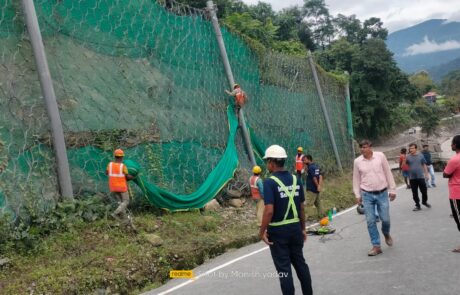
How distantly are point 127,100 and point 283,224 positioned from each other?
4915 mm

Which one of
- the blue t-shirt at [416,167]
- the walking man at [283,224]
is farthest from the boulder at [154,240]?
the blue t-shirt at [416,167]

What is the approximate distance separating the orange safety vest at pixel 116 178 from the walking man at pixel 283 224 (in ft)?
11.2

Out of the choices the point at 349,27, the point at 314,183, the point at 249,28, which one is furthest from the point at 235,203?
the point at 349,27

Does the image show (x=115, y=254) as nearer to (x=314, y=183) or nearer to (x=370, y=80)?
(x=314, y=183)

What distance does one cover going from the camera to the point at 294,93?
48.8 feet

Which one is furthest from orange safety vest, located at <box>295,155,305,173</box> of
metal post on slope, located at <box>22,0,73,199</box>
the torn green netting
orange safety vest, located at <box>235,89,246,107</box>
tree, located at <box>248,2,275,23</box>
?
tree, located at <box>248,2,275,23</box>

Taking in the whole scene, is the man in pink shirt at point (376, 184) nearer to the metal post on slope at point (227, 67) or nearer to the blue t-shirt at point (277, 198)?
the blue t-shirt at point (277, 198)

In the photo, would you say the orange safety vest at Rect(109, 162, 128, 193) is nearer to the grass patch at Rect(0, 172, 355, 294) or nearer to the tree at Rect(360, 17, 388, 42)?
the grass patch at Rect(0, 172, 355, 294)

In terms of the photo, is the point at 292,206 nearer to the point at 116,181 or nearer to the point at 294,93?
the point at 116,181

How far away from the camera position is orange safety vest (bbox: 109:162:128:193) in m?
7.27

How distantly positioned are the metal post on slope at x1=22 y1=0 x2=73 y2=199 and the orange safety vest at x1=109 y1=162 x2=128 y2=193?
0.65 m

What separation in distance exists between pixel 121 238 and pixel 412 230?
488 cm

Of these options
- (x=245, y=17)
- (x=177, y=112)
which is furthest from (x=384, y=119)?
(x=177, y=112)

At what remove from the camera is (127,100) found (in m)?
8.48
